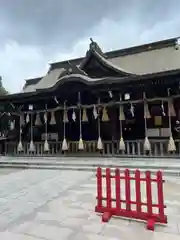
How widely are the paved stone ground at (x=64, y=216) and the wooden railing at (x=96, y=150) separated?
10.9ft

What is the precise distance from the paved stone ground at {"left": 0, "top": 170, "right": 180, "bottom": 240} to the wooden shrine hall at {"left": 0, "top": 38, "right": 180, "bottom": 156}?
13.7 feet

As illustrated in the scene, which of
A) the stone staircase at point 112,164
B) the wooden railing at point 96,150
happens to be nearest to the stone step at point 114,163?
the stone staircase at point 112,164

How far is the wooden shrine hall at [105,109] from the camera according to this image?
946 centimetres

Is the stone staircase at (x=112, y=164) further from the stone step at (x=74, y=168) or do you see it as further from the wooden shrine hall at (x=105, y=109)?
the wooden shrine hall at (x=105, y=109)

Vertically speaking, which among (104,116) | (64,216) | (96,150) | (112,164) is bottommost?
(64,216)

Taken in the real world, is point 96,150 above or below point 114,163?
above

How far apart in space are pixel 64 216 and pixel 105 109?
7.11 metres

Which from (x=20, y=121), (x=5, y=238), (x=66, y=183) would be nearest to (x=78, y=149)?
(x=20, y=121)

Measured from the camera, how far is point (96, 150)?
413 inches

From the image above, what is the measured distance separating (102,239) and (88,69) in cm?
1061

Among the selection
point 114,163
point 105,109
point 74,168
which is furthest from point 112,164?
point 105,109

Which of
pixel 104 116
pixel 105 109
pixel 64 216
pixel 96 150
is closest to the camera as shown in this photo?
pixel 64 216

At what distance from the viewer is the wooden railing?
930cm

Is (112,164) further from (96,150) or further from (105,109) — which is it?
(105,109)
